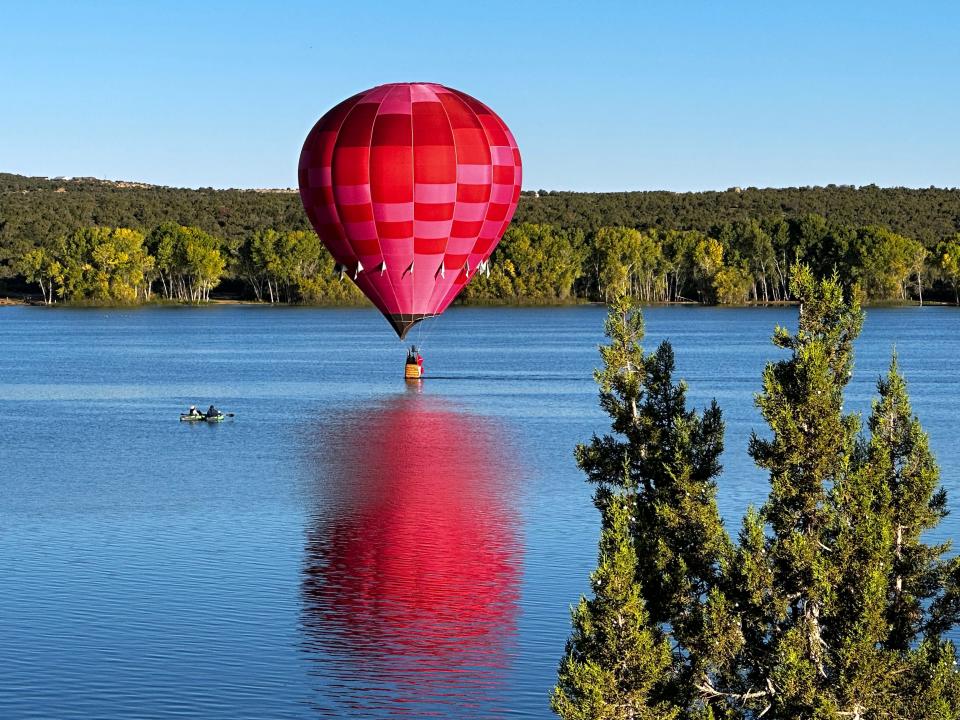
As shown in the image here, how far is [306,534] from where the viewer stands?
43.5 m

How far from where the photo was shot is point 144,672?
97.5ft

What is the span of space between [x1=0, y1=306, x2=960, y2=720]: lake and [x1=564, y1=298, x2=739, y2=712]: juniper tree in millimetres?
7546

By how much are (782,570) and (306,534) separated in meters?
25.3

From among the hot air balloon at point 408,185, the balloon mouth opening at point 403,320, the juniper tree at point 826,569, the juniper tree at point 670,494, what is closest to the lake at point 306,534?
the balloon mouth opening at point 403,320

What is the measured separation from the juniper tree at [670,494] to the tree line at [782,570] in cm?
2

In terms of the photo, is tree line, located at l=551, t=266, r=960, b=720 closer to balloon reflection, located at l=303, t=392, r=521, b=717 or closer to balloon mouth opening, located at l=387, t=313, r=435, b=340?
balloon reflection, located at l=303, t=392, r=521, b=717

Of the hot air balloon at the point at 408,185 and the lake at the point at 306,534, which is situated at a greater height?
the hot air balloon at the point at 408,185

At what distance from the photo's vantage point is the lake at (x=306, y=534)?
29516 mm

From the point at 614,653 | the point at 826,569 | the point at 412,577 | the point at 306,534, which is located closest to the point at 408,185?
the point at 306,534

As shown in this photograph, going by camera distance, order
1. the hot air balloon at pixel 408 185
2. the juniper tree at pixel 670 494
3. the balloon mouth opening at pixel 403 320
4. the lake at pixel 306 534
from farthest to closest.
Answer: the balloon mouth opening at pixel 403 320
the hot air balloon at pixel 408 185
the lake at pixel 306 534
the juniper tree at pixel 670 494

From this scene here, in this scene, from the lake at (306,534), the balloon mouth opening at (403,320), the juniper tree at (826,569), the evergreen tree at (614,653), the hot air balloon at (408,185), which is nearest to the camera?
the evergreen tree at (614,653)

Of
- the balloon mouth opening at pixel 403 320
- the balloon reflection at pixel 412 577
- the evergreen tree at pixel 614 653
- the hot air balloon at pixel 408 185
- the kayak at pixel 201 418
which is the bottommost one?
the balloon reflection at pixel 412 577

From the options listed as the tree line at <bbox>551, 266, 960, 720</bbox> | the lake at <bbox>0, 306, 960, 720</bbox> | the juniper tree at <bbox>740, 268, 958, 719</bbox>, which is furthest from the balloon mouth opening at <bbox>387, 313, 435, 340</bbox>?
the juniper tree at <bbox>740, 268, 958, 719</bbox>

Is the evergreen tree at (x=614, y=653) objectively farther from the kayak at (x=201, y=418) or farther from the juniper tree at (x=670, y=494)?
the kayak at (x=201, y=418)
